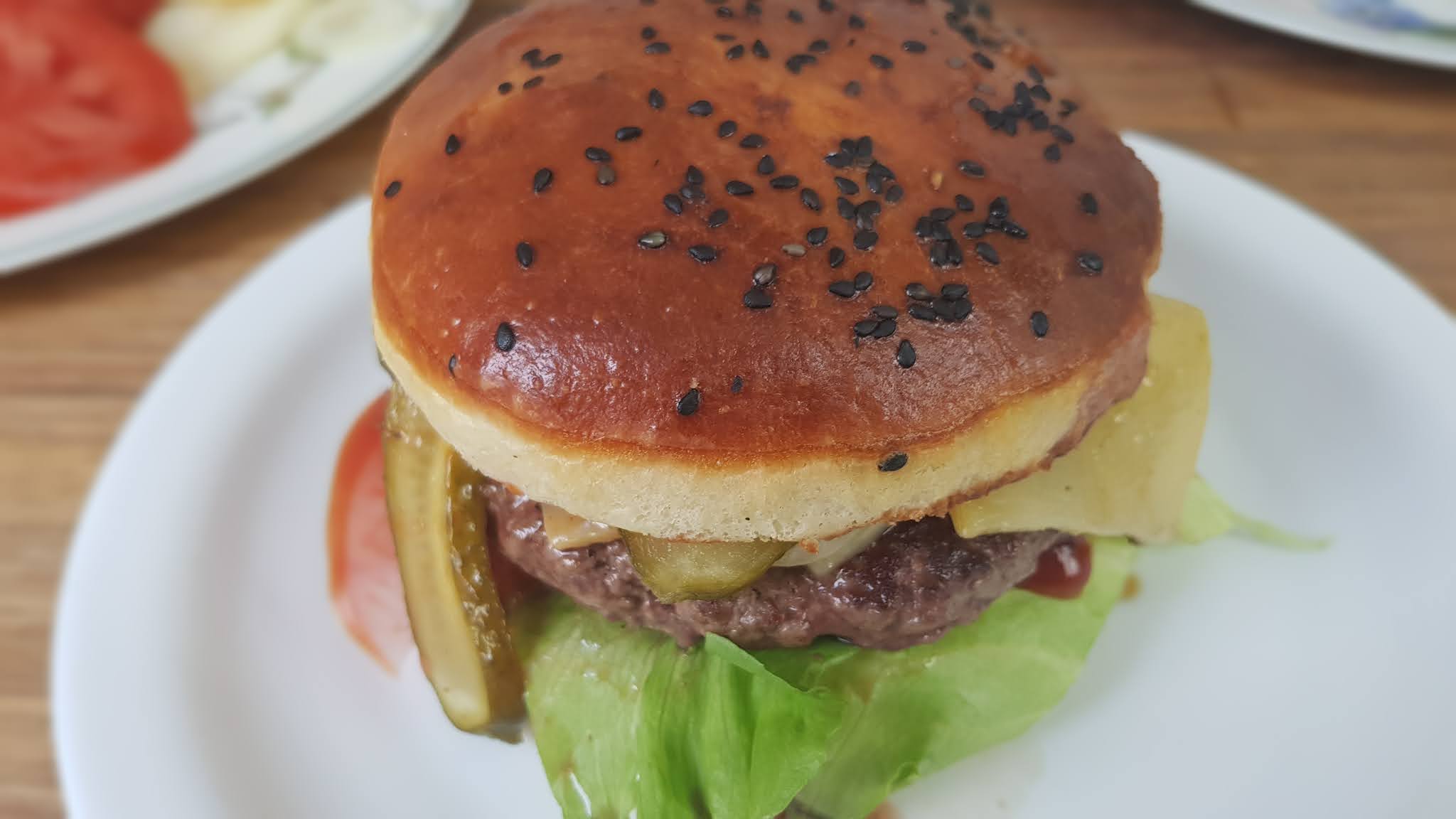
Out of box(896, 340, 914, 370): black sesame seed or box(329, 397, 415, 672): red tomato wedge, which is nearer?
box(896, 340, 914, 370): black sesame seed

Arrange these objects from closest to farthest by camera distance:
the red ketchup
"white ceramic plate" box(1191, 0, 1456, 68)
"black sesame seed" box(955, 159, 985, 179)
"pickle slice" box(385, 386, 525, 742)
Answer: "black sesame seed" box(955, 159, 985, 179) < "pickle slice" box(385, 386, 525, 742) < the red ketchup < "white ceramic plate" box(1191, 0, 1456, 68)

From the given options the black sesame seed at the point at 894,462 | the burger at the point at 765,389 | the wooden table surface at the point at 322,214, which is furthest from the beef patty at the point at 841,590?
the wooden table surface at the point at 322,214

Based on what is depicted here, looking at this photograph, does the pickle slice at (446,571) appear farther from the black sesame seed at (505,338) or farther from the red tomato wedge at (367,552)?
the black sesame seed at (505,338)

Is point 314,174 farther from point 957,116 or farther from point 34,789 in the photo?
point 957,116

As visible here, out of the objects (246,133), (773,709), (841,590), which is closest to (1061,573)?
(841,590)

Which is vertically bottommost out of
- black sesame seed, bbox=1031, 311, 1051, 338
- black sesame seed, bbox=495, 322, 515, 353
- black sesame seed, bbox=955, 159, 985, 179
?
black sesame seed, bbox=495, 322, 515, 353

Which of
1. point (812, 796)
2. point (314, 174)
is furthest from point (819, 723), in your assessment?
point (314, 174)

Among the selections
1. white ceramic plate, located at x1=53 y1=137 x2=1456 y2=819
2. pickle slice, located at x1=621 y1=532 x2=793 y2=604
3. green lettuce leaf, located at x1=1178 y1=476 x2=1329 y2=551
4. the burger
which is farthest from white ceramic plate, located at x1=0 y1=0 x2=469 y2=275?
green lettuce leaf, located at x1=1178 y1=476 x2=1329 y2=551

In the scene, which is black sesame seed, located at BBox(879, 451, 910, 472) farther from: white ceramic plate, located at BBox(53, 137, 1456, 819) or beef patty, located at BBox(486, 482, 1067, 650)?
white ceramic plate, located at BBox(53, 137, 1456, 819)
